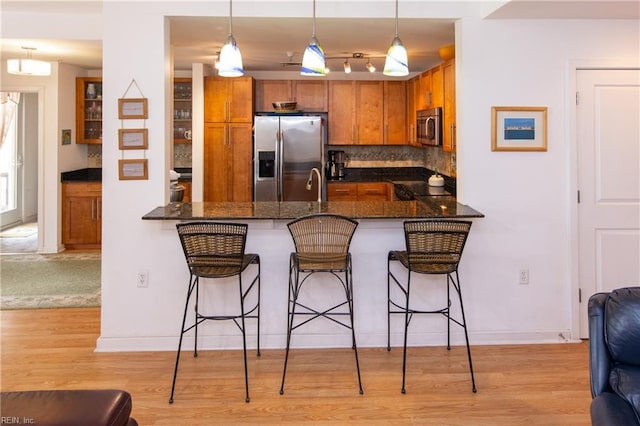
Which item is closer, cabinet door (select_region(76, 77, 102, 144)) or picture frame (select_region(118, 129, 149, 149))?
picture frame (select_region(118, 129, 149, 149))

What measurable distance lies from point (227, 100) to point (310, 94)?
107cm

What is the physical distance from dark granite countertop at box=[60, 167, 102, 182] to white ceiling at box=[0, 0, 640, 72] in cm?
148

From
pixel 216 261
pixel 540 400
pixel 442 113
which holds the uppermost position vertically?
pixel 442 113

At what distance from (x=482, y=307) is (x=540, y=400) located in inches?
36.1

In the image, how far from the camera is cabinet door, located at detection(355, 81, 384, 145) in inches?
Answer: 265

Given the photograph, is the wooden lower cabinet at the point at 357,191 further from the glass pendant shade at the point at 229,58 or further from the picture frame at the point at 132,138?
the glass pendant shade at the point at 229,58

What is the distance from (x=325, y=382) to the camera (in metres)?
3.11

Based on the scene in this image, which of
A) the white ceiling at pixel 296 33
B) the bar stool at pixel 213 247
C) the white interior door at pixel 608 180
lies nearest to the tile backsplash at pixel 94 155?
the white ceiling at pixel 296 33

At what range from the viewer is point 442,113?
5141mm

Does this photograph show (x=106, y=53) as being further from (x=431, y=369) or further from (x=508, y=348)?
(x=508, y=348)

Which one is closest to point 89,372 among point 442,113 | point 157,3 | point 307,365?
point 307,365

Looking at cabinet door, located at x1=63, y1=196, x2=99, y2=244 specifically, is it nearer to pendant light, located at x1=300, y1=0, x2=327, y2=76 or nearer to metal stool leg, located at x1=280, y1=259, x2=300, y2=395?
metal stool leg, located at x1=280, y1=259, x2=300, y2=395

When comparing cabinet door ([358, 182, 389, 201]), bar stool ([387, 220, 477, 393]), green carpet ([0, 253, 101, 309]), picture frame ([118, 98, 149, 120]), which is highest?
picture frame ([118, 98, 149, 120])

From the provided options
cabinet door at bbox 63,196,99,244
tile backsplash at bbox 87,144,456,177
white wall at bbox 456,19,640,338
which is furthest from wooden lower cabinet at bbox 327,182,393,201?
cabinet door at bbox 63,196,99,244
